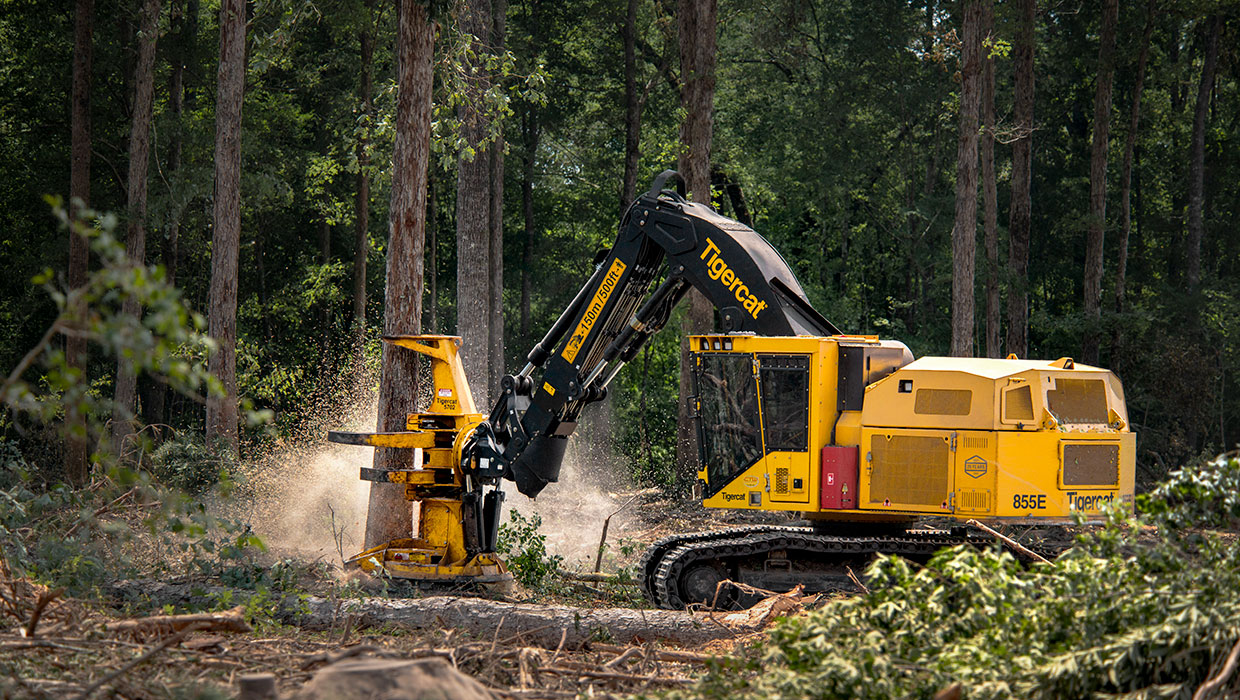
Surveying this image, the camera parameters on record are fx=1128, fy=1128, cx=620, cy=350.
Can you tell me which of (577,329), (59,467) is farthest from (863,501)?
(59,467)

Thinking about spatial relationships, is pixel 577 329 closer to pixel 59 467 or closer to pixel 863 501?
pixel 863 501

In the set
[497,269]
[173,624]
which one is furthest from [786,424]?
[497,269]

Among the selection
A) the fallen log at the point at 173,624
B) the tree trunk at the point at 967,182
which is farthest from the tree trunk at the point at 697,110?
the fallen log at the point at 173,624

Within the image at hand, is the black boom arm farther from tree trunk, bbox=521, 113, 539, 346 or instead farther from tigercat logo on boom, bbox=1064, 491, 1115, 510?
tree trunk, bbox=521, 113, 539, 346

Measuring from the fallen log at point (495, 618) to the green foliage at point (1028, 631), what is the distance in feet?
7.88

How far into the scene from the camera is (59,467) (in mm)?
22156

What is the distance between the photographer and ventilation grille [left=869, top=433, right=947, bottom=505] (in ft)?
32.7

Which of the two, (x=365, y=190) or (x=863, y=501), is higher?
(x=365, y=190)

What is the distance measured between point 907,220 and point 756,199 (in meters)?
4.55

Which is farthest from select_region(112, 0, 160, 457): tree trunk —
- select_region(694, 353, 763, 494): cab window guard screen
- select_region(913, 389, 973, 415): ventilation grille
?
select_region(913, 389, 973, 415): ventilation grille

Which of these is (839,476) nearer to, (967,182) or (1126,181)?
(967,182)

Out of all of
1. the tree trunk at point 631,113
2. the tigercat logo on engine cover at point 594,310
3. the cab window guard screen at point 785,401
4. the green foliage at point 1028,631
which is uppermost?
the tree trunk at point 631,113

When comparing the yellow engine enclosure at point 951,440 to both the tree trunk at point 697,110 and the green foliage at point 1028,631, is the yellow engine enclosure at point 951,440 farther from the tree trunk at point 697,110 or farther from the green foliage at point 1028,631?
the tree trunk at point 697,110

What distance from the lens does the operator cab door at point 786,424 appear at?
33.5 ft
